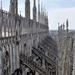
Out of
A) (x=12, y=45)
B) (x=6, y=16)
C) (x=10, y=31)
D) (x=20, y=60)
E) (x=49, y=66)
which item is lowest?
(x=49, y=66)

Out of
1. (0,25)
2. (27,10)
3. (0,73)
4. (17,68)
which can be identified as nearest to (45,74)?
(17,68)

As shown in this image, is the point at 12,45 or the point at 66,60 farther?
the point at 12,45

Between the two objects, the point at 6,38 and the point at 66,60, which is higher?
the point at 6,38

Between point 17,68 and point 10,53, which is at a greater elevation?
point 10,53

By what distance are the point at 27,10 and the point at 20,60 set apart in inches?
389

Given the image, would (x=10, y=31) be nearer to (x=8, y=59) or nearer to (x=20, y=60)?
(x=8, y=59)

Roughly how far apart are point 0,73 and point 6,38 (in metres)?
2.41

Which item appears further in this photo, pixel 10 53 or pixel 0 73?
pixel 10 53

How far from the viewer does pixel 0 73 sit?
473 inches

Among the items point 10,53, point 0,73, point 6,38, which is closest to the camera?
point 0,73

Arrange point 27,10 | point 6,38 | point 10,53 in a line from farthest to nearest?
point 27,10 → point 10,53 → point 6,38

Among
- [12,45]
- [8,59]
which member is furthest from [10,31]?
[8,59]

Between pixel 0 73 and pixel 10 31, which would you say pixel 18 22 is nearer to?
pixel 10 31

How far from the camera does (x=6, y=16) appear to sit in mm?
13680
